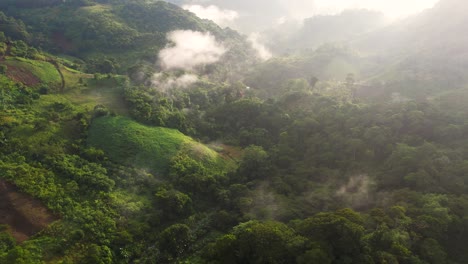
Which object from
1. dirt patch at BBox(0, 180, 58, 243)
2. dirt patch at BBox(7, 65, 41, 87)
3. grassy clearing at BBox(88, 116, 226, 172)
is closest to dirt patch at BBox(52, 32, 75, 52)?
dirt patch at BBox(7, 65, 41, 87)

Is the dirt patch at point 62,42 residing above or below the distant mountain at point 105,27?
below

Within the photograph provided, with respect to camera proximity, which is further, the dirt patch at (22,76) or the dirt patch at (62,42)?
the dirt patch at (62,42)

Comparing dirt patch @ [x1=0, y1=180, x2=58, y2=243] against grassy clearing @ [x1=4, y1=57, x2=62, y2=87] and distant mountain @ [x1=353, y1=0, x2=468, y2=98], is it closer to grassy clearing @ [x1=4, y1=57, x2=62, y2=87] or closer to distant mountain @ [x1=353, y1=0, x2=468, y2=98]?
grassy clearing @ [x1=4, y1=57, x2=62, y2=87]

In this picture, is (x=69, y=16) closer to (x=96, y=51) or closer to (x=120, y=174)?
(x=96, y=51)

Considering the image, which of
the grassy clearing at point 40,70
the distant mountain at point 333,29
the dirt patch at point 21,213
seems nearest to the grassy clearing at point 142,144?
the dirt patch at point 21,213

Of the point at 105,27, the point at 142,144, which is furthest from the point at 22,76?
the point at 105,27

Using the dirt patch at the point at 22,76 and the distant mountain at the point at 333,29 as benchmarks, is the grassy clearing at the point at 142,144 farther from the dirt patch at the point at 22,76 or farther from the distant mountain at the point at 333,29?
the distant mountain at the point at 333,29

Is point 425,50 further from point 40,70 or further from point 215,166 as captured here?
point 40,70

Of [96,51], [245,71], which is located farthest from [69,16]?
[245,71]
